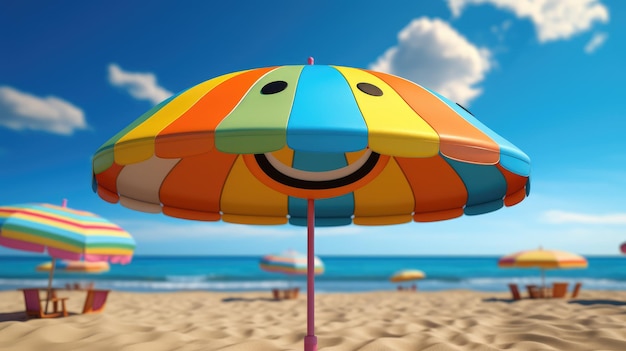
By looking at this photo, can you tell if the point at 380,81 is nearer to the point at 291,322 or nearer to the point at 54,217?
the point at 291,322

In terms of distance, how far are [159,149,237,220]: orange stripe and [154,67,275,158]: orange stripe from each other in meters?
1.61

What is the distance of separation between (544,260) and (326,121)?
553 inches

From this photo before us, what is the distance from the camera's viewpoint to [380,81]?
2.59 metres

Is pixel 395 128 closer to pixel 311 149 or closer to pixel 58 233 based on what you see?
pixel 311 149

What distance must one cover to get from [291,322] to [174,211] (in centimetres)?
392

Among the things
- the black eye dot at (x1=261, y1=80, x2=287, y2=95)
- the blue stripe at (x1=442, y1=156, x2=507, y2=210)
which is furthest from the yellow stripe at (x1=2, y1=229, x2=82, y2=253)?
the blue stripe at (x1=442, y1=156, x2=507, y2=210)

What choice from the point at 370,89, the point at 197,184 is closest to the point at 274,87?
the point at 370,89

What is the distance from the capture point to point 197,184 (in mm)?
4133

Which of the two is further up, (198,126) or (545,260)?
(198,126)

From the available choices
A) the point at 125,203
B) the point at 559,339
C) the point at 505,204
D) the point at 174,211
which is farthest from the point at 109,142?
the point at 559,339

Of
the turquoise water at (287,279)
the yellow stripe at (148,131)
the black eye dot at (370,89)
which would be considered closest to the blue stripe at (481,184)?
the black eye dot at (370,89)

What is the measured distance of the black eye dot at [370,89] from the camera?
2.31 metres

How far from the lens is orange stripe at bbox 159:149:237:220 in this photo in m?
3.95

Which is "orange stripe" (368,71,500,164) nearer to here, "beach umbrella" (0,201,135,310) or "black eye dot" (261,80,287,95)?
"black eye dot" (261,80,287,95)
